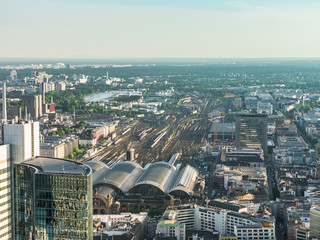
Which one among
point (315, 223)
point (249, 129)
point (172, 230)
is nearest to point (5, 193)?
point (172, 230)

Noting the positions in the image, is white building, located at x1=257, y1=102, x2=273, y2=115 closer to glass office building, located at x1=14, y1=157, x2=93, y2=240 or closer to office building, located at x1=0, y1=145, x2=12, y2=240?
glass office building, located at x1=14, y1=157, x2=93, y2=240

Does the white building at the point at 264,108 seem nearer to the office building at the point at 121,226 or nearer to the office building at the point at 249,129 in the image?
the office building at the point at 249,129

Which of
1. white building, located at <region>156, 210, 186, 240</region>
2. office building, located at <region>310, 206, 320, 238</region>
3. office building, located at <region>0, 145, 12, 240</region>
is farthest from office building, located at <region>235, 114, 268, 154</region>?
office building, located at <region>0, 145, 12, 240</region>

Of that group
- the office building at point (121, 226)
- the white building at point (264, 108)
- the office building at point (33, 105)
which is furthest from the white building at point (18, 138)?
the white building at point (264, 108)

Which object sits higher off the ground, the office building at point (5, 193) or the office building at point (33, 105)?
the office building at point (5, 193)

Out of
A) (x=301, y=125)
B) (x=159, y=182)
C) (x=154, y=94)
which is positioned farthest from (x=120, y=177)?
(x=154, y=94)

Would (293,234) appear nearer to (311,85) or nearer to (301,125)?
(301,125)
